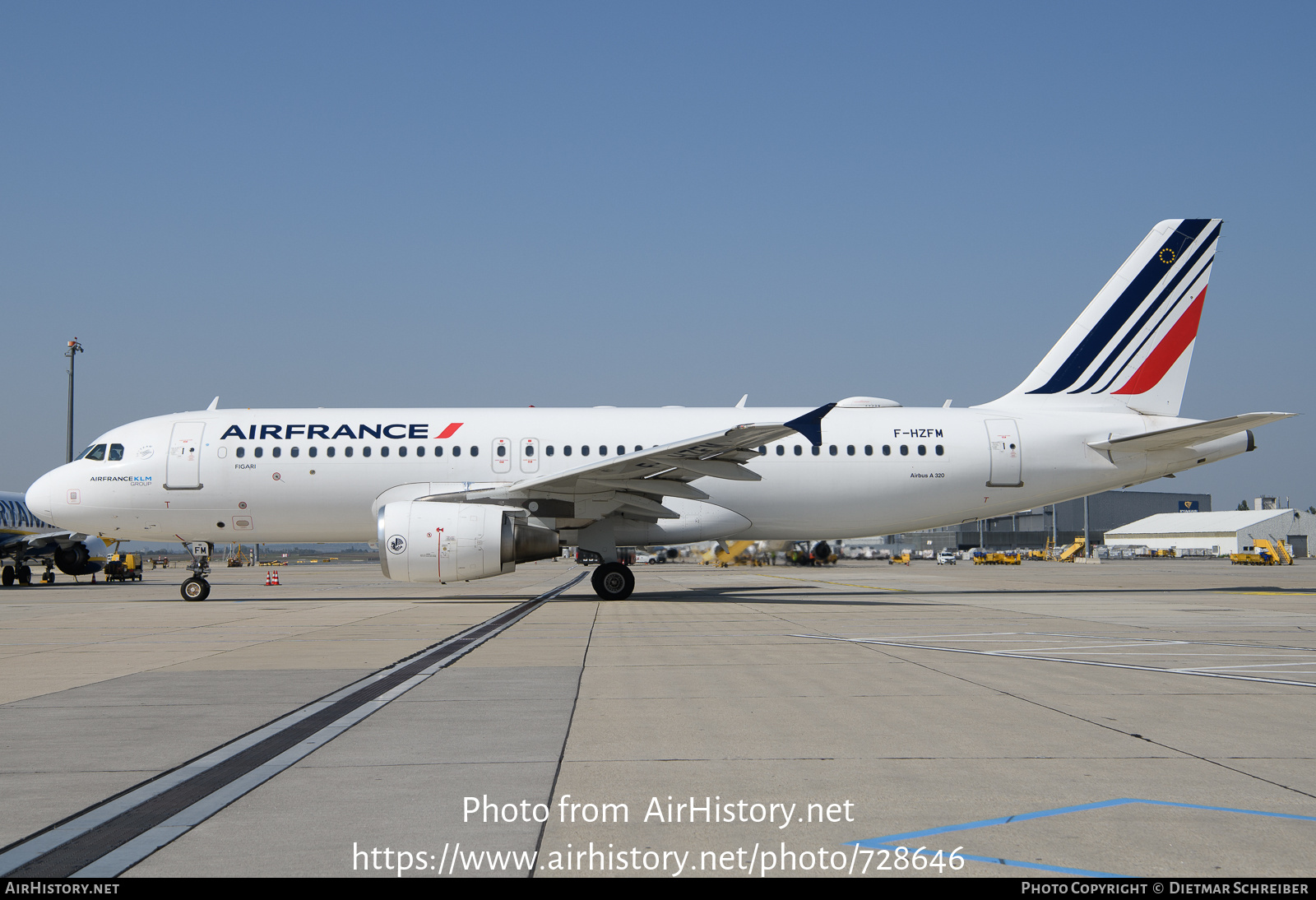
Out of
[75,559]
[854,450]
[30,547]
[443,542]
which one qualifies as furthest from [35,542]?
[854,450]

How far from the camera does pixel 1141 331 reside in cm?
2097

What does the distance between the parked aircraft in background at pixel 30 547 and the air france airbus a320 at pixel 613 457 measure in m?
17.1

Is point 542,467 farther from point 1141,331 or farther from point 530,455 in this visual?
point 1141,331

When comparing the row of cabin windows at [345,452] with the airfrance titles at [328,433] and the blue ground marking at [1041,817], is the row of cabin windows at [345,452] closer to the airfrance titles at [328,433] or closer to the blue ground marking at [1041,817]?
the airfrance titles at [328,433]

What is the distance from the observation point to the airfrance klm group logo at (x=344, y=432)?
19.4 meters

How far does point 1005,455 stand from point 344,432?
44.7 feet

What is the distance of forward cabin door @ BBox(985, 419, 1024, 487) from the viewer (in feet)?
65.6

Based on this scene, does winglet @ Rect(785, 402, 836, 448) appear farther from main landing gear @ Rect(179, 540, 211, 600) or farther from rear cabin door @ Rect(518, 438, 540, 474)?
main landing gear @ Rect(179, 540, 211, 600)

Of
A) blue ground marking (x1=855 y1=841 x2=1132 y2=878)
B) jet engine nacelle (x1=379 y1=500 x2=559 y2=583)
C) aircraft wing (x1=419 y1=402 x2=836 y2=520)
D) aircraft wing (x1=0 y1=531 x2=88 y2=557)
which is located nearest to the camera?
blue ground marking (x1=855 y1=841 x2=1132 y2=878)

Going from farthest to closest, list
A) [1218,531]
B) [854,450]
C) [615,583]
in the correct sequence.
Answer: [1218,531], [854,450], [615,583]

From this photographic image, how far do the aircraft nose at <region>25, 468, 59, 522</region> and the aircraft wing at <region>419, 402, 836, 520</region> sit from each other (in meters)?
8.03

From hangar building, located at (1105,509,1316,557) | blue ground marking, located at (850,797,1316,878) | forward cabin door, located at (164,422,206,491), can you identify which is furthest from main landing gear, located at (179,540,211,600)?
hangar building, located at (1105,509,1316,557)

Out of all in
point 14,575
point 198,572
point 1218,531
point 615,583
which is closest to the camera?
point 615,583

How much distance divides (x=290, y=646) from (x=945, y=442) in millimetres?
13877
